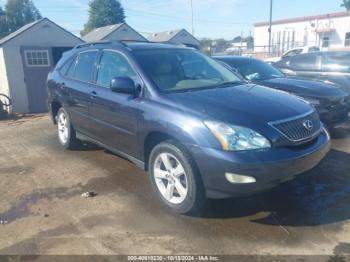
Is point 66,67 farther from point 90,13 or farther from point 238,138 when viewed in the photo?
point 90,13

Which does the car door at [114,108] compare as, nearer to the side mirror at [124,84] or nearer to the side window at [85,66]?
the side mirror at [124,84]

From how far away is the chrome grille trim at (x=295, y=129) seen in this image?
3.21 metres

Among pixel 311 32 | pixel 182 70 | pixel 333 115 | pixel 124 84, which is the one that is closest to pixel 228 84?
pixel 182 70

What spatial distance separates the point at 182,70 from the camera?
434 cm

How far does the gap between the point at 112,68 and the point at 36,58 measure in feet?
36.3

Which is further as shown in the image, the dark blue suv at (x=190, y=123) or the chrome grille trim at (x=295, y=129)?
the chrome grille trim at (x=295, y=129)

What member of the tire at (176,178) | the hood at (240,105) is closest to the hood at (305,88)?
the hood at (240,105)

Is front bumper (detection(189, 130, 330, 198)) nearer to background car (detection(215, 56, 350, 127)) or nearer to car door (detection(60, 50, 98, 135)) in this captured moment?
car door (detection(60, 50, 98, 135))

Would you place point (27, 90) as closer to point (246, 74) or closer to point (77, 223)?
point (246, 74)

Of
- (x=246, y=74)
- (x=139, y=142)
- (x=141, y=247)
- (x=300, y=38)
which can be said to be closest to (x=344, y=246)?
(x=141, y=247)

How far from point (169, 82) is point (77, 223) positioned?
186 cm

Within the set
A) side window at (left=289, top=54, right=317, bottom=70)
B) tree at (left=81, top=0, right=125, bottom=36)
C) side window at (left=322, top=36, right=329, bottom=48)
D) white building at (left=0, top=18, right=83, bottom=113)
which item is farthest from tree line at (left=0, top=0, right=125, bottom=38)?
side window at (left=289, top=54, right=317, bottom=70)

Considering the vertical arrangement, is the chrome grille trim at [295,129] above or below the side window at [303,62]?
below

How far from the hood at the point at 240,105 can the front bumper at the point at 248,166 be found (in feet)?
1.06
